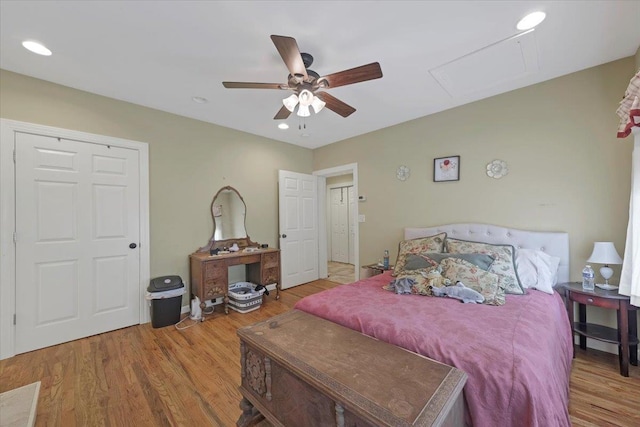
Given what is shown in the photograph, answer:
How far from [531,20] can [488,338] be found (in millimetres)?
2148

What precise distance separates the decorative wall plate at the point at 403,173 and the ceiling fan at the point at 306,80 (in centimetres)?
166

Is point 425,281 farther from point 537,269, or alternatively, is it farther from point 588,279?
point 588,279

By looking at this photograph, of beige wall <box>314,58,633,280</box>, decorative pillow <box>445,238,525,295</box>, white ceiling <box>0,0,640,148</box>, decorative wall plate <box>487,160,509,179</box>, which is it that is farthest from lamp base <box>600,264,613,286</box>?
white ceiling <box>0,0,640,148</box>

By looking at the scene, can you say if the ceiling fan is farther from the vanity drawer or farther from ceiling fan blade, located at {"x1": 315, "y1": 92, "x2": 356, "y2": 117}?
the vanity drawer

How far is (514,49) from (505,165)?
1.19 meters

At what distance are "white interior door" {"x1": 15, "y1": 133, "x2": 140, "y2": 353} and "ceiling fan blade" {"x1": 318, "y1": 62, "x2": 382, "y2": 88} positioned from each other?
2.59 m

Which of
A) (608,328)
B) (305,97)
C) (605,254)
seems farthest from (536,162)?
(305,97)

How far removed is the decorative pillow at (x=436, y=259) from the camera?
7.47 feet

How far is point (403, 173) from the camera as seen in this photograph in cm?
367

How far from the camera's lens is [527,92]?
8.67 feet

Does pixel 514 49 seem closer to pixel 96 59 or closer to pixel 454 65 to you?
pixel 454 65

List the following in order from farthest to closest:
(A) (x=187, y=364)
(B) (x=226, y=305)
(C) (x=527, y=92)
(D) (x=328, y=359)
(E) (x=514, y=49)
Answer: (B) (x=226, y=305), (C) (x=527, y=92), (A) (x=187, y=364), (E) (x=514, y=49), (D) (x=328, y=359)

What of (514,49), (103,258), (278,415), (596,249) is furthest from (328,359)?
(103,258)

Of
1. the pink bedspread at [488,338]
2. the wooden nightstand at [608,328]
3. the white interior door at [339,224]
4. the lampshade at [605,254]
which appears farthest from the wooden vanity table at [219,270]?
the lampshade at [605,254]
